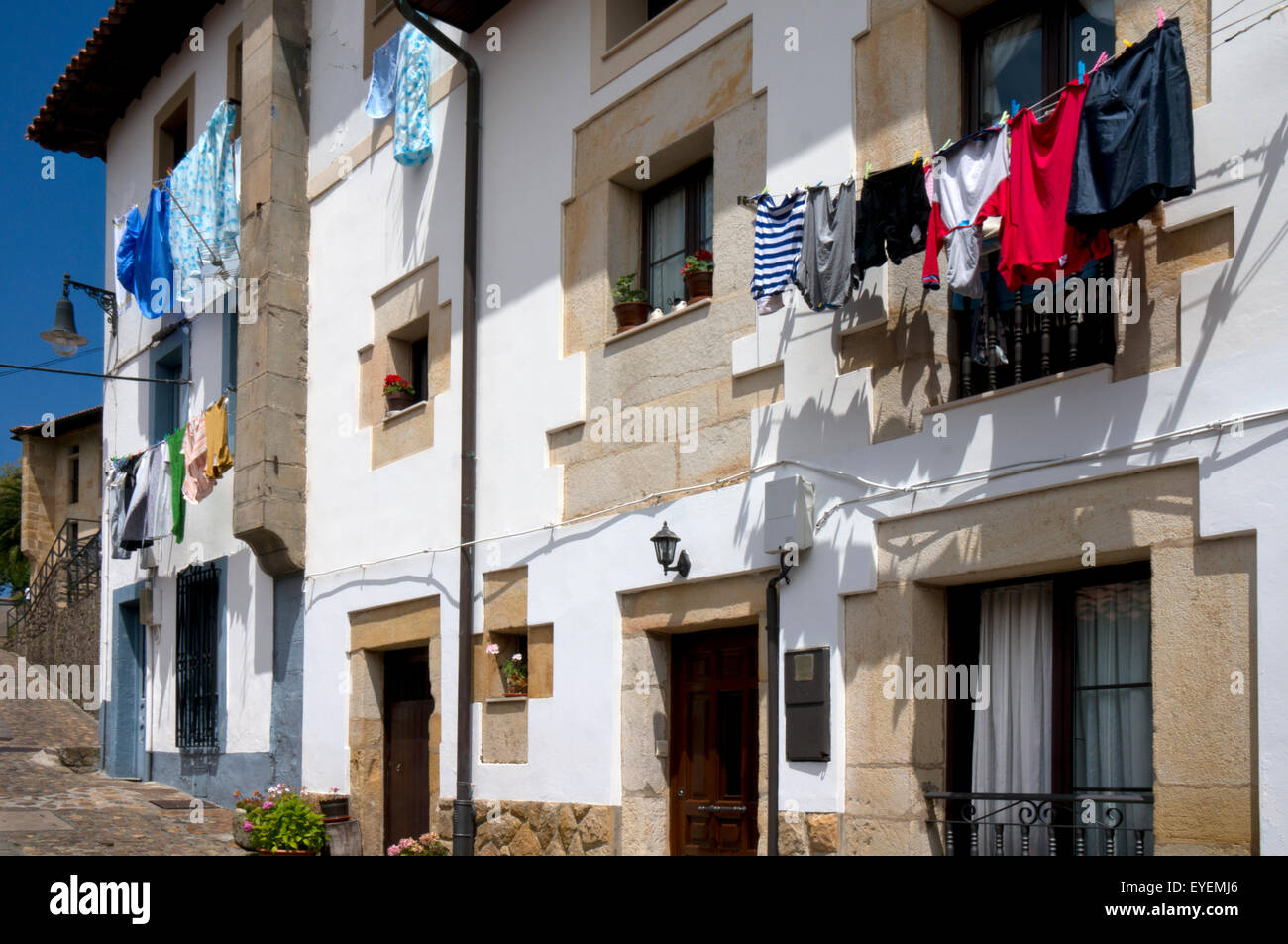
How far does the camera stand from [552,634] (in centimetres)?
1080

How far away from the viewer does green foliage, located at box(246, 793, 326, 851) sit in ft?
41.1

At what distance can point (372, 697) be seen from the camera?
13.1 meters

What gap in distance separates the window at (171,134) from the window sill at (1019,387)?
1293 centimetres

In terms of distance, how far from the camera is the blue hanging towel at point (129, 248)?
17.1m

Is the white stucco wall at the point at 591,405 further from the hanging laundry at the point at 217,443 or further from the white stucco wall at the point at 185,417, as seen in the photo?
the white stucco wall at the point at 185,417

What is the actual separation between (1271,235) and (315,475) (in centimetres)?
999

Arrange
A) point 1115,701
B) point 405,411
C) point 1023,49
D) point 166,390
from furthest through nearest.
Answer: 1. point 166,390
2. point 405,411
3. point 1023,49
4. point 1115,701

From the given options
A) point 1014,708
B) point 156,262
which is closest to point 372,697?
point 156,262

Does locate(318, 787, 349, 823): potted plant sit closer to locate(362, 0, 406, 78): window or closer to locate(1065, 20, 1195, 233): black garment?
locate(362, 0, 406, 78): window

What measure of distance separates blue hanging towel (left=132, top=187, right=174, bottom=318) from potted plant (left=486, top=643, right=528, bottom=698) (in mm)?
7709

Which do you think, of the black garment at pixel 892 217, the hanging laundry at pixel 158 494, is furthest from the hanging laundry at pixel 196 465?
the black garment at pixel 892 217

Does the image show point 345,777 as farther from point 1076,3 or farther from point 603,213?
point 1076,3

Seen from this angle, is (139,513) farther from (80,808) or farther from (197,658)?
(80,808)

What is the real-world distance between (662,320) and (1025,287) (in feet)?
9.89
